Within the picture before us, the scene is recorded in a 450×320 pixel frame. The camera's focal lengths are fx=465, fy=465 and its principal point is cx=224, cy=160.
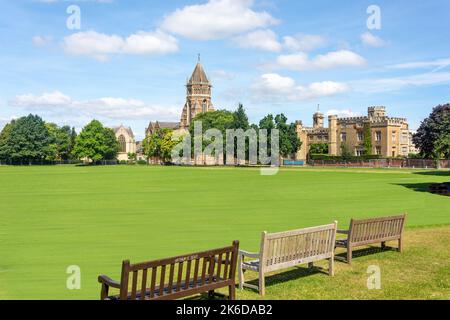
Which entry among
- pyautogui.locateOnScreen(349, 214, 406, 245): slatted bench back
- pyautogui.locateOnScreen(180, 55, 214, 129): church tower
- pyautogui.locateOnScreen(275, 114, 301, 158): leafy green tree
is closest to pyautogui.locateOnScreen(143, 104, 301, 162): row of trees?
pyautogui.locateOnScreen(275, 114, 301, 158): leafy green tree

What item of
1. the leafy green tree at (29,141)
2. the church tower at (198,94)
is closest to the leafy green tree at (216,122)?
the church tower at (198,94)

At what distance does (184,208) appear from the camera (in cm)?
2138

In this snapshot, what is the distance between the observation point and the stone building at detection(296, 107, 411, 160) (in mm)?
91688

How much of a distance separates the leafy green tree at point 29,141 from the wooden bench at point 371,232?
116 meters

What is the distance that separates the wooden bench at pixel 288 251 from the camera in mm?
8414

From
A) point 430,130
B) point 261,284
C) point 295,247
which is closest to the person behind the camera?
point 261,284

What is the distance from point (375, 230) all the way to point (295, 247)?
10.7 feet

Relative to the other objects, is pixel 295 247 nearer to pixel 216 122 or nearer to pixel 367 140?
pixel 367 140

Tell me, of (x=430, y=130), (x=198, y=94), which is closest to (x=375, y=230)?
(x=430, y=130)

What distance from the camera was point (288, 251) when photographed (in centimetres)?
888

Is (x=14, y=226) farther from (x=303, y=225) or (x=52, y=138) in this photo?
(x=52, y=138)

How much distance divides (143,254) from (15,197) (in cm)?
1881

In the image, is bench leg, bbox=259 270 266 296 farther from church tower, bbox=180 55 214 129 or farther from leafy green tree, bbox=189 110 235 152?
church tower, bbox=180 55 214 129
